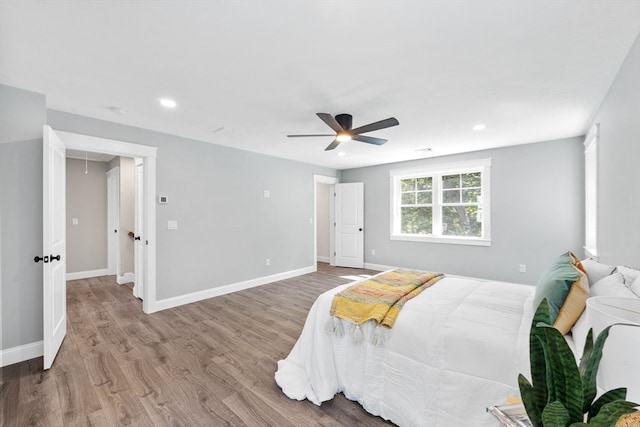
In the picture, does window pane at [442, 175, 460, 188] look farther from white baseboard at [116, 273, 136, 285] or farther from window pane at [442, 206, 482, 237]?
white baseboard at [116, 273, 136, 285]

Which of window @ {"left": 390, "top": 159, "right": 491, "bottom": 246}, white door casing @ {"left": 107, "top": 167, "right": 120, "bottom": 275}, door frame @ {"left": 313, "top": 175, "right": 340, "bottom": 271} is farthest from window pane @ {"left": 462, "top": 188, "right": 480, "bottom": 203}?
white door casing @ {"left": 107, "top": 167, "right": 120, "bottom": 275}

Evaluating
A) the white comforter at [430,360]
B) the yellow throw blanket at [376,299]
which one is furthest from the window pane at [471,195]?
the yellow throw blanket at [376,299]

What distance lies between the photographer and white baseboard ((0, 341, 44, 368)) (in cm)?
239

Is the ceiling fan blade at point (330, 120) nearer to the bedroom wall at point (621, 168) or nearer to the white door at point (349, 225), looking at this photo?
the bedroom wall at point (621, 168)

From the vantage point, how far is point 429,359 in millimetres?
1612

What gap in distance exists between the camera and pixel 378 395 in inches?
70.6

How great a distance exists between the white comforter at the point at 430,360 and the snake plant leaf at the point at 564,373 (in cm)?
93

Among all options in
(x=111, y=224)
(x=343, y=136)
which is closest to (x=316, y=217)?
(x=343, y=136)

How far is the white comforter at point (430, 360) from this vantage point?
144 centimetres

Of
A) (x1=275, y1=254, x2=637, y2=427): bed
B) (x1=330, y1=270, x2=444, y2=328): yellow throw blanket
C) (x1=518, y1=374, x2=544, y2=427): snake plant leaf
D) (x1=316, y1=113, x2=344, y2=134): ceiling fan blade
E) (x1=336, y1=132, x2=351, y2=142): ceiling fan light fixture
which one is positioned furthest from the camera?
(x1=336, y1=132, x2=351, y2=142): ceiling fan light fixture

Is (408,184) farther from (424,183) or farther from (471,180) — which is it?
(471,180)

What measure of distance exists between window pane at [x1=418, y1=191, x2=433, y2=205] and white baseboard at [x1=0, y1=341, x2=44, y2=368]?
236 inches

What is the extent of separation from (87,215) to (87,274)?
122 cm

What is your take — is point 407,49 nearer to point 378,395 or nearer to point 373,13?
point 373,13
